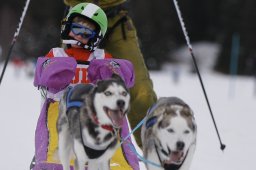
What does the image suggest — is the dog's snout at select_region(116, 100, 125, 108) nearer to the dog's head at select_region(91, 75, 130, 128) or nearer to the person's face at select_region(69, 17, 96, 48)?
the dog's head at select_region(91, 75, 130, 128)

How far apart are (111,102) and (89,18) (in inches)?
39.6

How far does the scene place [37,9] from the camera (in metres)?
37.6

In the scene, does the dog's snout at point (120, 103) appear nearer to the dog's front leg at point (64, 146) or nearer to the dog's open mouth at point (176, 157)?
the dog's open mouth at point (176, 157)

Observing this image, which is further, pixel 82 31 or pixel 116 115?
pixel 82 31

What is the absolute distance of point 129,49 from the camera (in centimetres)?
400

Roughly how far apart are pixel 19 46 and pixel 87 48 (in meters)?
31.2

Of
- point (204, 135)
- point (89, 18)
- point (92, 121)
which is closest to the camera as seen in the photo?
point (92, 121)

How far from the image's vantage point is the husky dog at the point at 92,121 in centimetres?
237

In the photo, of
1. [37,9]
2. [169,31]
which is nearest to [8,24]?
[37,9]

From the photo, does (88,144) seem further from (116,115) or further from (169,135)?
(169,135)

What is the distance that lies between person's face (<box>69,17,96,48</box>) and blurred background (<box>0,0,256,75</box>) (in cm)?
2545

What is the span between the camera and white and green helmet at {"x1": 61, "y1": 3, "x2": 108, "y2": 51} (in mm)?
3215

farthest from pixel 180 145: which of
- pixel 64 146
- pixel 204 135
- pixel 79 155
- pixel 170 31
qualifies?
pixel 170 31

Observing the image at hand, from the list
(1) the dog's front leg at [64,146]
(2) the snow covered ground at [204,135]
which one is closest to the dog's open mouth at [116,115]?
(1) the dog's front leg at [64,146]
